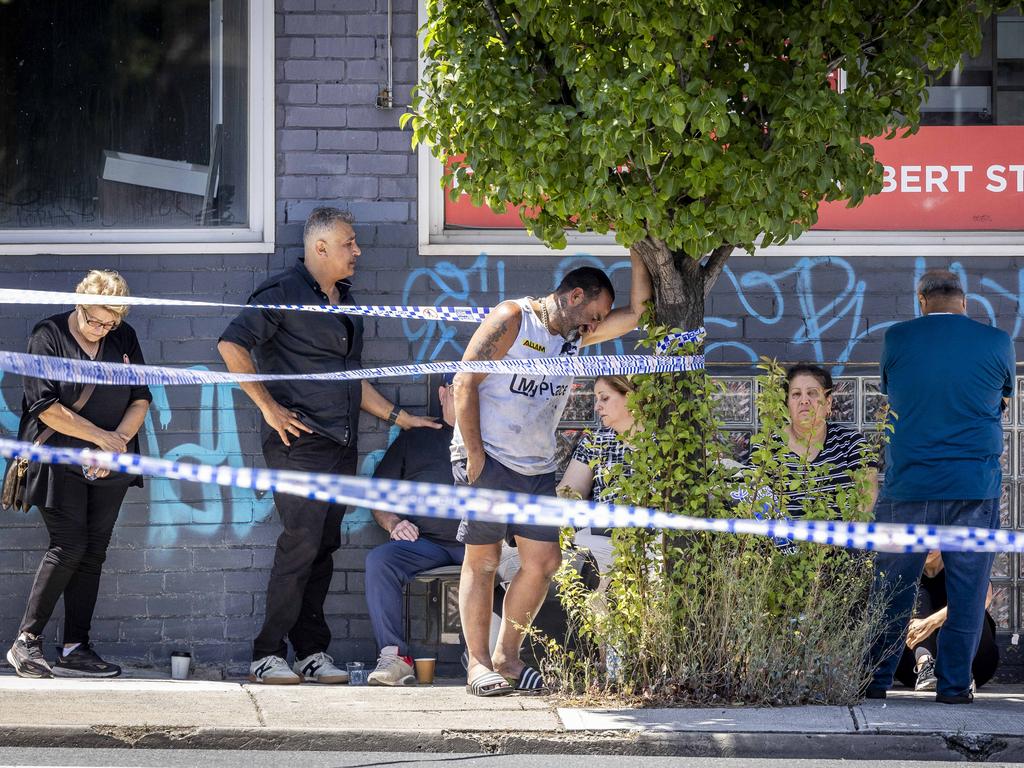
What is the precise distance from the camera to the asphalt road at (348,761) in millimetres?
5703

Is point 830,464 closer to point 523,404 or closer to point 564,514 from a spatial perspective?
point 523,404

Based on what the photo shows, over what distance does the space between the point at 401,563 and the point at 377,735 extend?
165 cm

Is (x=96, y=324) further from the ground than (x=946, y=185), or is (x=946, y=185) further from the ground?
(x=946, y=185)

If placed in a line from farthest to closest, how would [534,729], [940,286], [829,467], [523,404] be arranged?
[940,286], [523,404], [829,467], [534,729]

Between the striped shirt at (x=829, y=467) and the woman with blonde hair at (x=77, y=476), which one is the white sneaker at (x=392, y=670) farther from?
the striped shirt at (x=829, y=467)

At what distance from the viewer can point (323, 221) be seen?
25.2ft

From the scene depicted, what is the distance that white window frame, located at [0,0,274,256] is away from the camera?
8133mm

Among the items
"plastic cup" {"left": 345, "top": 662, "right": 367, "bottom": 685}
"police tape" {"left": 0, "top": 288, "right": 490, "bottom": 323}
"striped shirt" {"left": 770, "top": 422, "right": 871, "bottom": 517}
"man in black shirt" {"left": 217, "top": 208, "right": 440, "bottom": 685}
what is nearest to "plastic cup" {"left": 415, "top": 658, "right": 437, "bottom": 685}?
"plastic cup" {"left": 345, "top": 662, "right": 367, "bottom": 685}

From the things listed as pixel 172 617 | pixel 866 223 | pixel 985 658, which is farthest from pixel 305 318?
pixel 985 658

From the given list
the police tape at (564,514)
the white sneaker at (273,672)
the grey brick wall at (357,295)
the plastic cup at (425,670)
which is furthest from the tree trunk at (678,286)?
the white sneaker at (273,672)

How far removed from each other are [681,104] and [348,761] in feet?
9.30

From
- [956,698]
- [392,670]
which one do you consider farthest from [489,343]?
[956,698]

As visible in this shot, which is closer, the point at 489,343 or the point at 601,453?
the point at 489,343

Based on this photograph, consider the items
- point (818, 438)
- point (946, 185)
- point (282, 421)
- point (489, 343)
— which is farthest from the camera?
point (946, 185)
